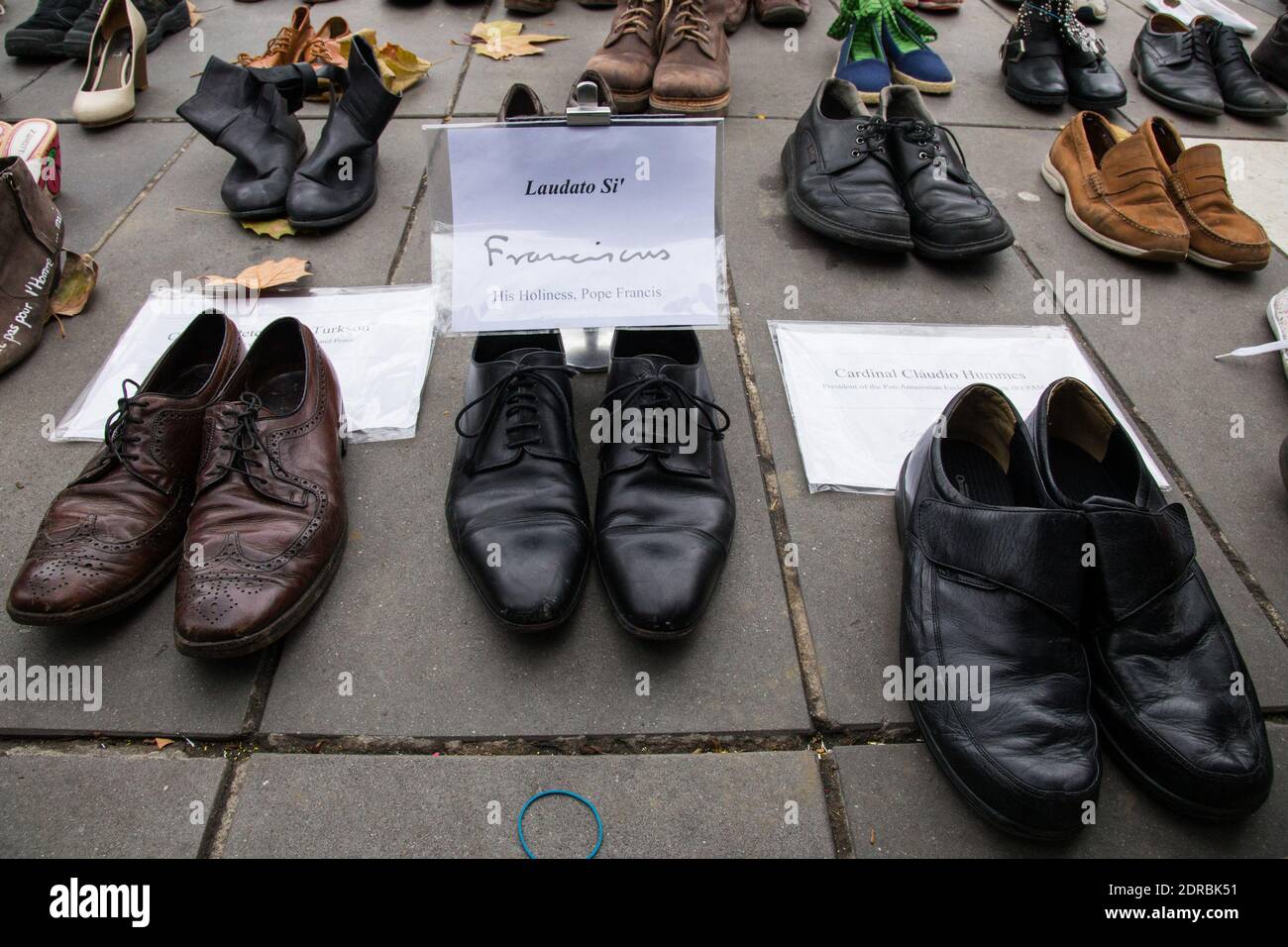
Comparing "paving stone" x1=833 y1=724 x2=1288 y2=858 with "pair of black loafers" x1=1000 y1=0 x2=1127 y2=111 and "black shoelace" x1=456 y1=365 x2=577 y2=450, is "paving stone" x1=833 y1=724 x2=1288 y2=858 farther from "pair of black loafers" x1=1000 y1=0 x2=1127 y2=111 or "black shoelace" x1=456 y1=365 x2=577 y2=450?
"pair of black loafers" x1=1000 y1=0 x2=1127 y2=111

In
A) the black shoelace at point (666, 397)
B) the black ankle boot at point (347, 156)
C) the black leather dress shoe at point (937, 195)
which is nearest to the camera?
the black shoelace at point (666, 397)

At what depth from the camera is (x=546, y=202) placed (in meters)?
1.40

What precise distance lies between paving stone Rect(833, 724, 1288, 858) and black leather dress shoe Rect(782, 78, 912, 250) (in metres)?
1.48

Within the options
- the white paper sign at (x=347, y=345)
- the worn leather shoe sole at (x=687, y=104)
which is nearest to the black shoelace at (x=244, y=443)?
the white paper sign at (x=347, y=345)

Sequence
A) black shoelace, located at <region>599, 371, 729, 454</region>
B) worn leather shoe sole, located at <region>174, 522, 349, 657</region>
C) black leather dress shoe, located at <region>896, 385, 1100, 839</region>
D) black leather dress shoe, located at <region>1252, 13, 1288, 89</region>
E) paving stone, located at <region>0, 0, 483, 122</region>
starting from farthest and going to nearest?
1. black leather dress shoe, located at <region>1252, 13, 1288, 89</region>
2. paving stone, located at <region>0, 0, 483, 122</region>
3. black shoelace, located at <region>599, 371, 729, 454</region>
4. worn leather shoe sole, located at <region>174, 522, 349, 657</region>
5. black leather dress shoe, located at <region>896, 385, 1100, 839</region>

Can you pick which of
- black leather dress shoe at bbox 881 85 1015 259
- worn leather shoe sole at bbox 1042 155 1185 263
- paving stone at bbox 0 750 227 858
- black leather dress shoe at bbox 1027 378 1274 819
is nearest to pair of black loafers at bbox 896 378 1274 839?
black leather dress shoe at bbox 1027 378 1274 819

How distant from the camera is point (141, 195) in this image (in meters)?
2.42

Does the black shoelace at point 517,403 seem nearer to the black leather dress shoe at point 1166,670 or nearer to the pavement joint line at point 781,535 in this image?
the pavement joint line at point 781,535

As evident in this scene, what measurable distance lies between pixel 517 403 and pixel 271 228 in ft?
4.24

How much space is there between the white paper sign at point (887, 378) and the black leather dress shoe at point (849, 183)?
315 millimetres

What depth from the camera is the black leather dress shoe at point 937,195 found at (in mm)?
2086

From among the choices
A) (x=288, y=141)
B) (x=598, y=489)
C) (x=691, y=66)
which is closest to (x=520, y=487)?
(x=598, y=489)

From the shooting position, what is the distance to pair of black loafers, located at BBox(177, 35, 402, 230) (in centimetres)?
222

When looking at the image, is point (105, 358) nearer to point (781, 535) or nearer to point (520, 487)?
point (520, 487)
